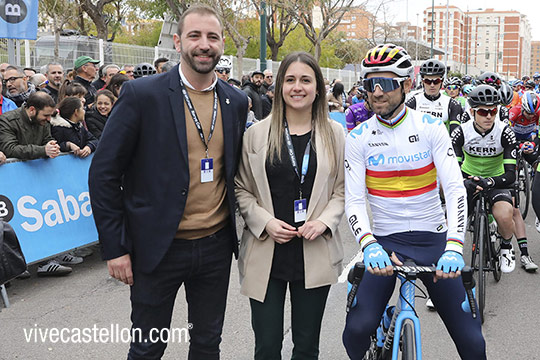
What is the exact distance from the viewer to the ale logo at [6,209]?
5.96 m

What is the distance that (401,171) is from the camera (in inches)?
126

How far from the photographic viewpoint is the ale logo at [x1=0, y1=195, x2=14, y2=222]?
5.96 meters

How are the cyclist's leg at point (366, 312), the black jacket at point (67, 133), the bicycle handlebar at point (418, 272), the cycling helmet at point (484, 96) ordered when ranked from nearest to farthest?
1. the bicycle handlebar at point (418, 272)
2. the cyclist's leg at point (366, 312)
3. the cycling helmet at point (484, 96)
4. the black jacket at point (67, 133)

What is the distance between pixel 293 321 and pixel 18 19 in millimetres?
8554

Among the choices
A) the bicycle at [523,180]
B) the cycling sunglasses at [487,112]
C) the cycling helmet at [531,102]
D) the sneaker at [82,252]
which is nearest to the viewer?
the cycling sunglasses at [487,112]

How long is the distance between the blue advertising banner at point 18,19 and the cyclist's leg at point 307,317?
8.46 meters

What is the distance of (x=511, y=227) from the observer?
231 inches

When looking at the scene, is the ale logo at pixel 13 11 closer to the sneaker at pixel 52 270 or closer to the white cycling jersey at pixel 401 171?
the sneaker at pixel 52 270

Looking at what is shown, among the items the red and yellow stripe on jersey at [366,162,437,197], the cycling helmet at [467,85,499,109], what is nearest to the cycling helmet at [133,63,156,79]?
the cycling helmet at [467,85,499,109]

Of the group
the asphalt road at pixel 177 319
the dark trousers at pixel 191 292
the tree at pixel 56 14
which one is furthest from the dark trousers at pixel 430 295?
the tree at pixel 56 14

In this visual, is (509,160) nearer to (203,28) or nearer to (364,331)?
(364,331)

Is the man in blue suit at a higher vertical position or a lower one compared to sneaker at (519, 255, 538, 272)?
higher

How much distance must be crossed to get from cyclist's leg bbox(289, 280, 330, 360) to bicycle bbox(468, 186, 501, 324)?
2301 millimetres

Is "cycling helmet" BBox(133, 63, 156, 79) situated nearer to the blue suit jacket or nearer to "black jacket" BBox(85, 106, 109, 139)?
"black jacket" BBox(85, 106, 109, 139)
